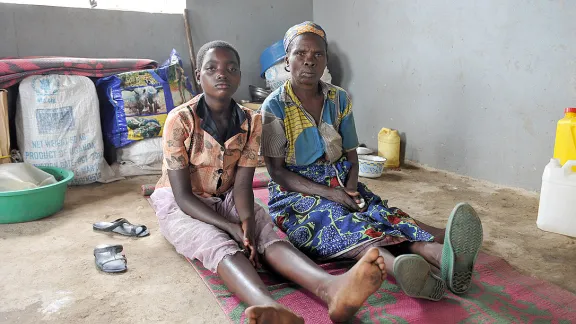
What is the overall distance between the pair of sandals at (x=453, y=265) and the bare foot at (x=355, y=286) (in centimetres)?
18

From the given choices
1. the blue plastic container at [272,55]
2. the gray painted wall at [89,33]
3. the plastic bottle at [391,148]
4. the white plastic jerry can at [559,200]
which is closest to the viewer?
the white plastic jerry can at [559,200]

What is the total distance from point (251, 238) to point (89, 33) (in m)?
2.85

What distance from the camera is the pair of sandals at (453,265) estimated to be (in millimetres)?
1306

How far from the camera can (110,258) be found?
176 centimetres

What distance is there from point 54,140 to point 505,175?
294cm

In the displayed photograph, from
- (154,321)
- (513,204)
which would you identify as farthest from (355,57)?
(154,321)

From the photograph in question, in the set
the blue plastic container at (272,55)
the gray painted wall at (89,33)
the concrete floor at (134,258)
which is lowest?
the concrete floor at (134,258)

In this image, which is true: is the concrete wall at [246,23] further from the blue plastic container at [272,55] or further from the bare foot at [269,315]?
the bare foot at [269,315]

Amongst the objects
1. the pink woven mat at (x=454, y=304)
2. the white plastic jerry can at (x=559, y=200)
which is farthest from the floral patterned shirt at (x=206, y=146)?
the white plastic jerry can at (x=559, y=200)

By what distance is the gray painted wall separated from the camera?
335cm

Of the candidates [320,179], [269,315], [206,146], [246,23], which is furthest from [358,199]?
[246,23]

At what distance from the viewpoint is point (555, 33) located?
8.22 feet

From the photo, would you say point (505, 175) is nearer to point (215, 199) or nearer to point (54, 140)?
point (215, 199)

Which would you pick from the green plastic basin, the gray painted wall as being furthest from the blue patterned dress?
the gray painted wall
